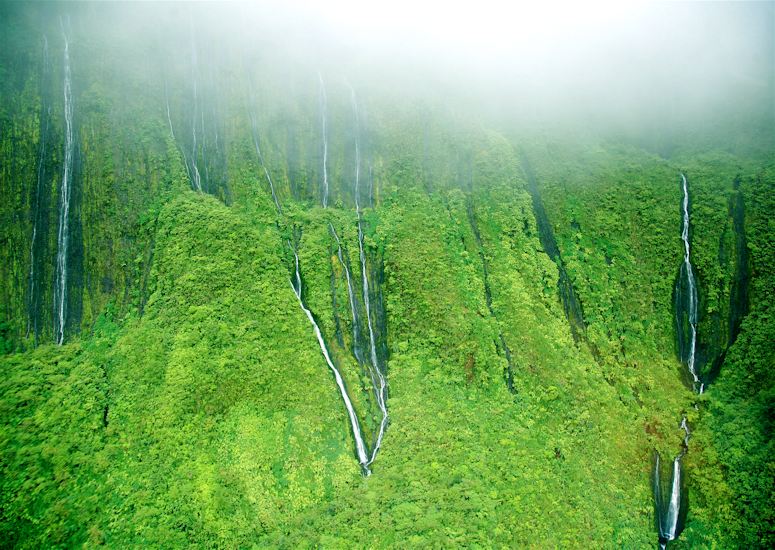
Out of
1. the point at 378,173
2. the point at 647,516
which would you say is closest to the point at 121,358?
the point at 378,173

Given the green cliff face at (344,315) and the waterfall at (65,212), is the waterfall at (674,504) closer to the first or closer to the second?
the green cliff face at (344,315)

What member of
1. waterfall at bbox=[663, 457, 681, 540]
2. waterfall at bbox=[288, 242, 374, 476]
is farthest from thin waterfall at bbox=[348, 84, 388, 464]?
waterfall at bbox=[663, 457, 681, 540]

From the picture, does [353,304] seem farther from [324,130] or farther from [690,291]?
[690,291]

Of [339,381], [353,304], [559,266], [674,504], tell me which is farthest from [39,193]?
[674,504]

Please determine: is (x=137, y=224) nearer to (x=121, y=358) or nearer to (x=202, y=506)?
(x=121, y=358)

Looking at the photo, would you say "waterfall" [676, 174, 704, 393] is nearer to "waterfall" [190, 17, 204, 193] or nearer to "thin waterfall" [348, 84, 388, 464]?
"thin waterfall" [348, 84, 388, 464]
